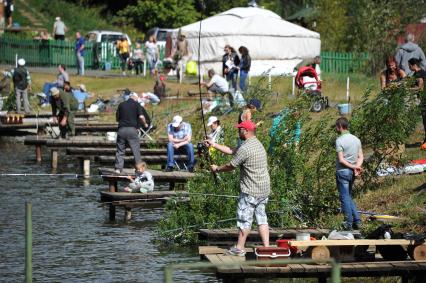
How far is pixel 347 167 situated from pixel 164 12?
46300 millimetres

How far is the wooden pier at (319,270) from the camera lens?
13453 mm

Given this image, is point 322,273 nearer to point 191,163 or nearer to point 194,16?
point 191,163

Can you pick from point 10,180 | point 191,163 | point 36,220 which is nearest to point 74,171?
point 10,180

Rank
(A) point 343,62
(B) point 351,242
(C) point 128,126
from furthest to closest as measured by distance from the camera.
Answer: (A) point 343,62, (C) point 128,126, (B) point 351,242

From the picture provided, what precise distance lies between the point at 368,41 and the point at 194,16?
18.9m

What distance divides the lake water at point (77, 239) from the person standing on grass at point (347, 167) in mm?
2203

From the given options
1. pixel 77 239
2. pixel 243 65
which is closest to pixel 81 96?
pixel 243 65

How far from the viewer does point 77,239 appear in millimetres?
18938

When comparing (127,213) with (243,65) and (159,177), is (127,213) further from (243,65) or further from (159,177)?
(243,65)

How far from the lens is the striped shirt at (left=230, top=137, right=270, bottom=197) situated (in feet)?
48.2

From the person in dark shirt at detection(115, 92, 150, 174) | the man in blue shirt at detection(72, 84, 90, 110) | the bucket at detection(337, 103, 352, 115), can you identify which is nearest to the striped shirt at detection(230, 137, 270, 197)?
the person in dark shirt at detection(115, 92, 150, 174)

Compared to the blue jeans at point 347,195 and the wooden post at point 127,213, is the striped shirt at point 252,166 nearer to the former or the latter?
the blue jeans at point 347,195

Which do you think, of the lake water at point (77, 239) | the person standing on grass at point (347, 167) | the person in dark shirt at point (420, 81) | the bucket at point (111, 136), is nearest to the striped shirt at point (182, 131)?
the lake water at point (77, 239)

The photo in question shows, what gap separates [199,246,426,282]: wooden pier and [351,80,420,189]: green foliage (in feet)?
17.8
